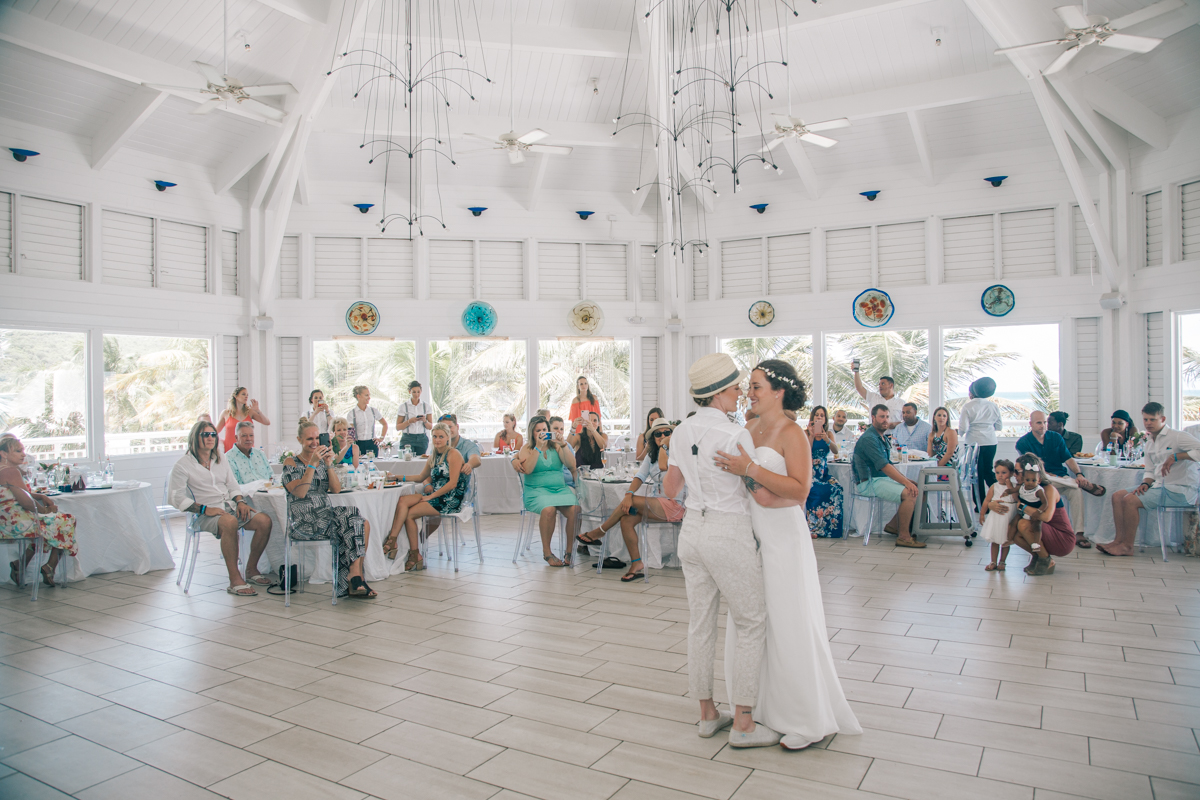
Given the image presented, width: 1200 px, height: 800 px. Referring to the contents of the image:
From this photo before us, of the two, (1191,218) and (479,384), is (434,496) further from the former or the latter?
(1191,218)

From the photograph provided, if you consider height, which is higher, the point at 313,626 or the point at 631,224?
the point at 631,224

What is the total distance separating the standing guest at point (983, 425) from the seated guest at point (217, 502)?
6.77 m

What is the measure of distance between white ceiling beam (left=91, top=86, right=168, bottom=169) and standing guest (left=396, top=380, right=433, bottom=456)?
13.3 ft

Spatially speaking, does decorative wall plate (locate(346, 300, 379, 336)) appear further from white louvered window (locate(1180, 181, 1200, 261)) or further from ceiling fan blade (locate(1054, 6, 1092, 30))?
white louvered window (locate(1180, 181, 1200, 261))

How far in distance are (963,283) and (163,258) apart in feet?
33.3

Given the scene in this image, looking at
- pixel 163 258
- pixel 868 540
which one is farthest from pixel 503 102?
pixel 868 540

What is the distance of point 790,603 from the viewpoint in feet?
9.86

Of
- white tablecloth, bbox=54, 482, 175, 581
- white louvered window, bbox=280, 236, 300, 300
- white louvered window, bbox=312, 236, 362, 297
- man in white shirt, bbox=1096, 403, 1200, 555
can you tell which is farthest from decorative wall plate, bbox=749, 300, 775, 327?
white tablecloth, bbox=54, 482, 175, 581

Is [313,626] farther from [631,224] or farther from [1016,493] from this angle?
[631,224]

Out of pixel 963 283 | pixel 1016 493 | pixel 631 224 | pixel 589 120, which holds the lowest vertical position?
pixel 1016 493

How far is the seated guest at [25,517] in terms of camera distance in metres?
5.48

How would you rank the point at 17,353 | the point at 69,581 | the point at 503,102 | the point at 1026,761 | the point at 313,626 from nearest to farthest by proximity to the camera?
1. the point at 1026,761
2. the point at 313,626
3. the point at 69,581
4. the point at 17,353
5. the point at 503,102

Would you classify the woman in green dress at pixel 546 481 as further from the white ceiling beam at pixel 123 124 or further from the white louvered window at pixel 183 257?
the white louvered window at pixel 183 257

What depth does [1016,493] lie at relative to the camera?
6074 millimetres
